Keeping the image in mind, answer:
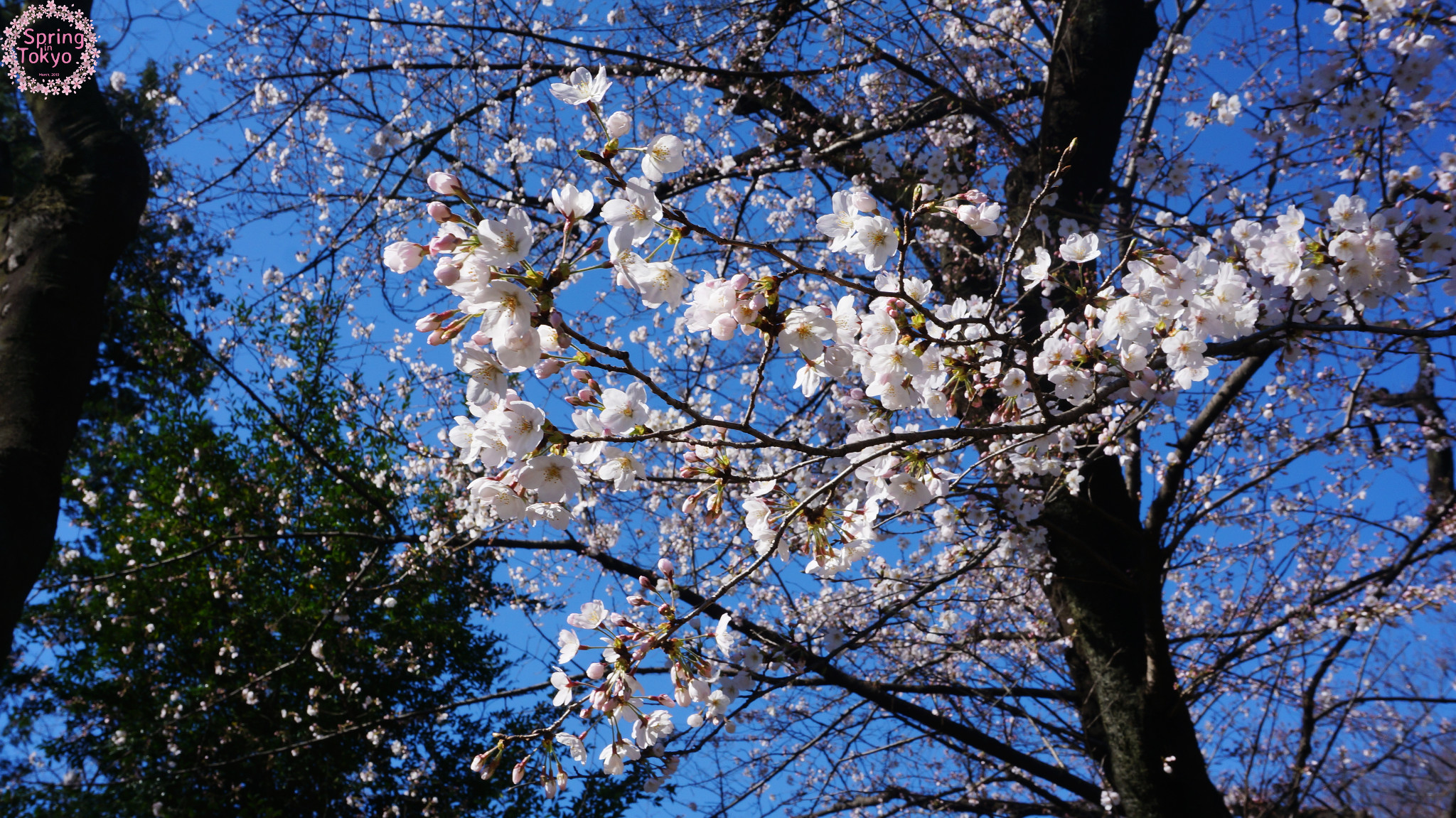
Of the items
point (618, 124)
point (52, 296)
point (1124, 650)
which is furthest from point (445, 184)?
point (1124, 650)

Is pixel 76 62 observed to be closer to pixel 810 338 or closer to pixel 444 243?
pixel 444 243

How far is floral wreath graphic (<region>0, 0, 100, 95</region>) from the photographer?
3.32m

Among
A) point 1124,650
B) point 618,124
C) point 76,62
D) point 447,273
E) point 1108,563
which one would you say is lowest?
point 447,273

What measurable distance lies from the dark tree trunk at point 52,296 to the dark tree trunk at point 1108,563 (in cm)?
344

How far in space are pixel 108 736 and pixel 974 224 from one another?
7245 mm

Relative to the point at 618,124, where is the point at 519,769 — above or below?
below


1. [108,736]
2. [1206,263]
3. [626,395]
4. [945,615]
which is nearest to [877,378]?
[626,395]

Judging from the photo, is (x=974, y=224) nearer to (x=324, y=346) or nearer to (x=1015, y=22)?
(x=1015, y=22)

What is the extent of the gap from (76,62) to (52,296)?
1.37 meters

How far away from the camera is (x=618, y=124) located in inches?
47.3

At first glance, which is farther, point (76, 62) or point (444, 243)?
point (76, 62)

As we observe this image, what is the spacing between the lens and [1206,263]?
1719mm

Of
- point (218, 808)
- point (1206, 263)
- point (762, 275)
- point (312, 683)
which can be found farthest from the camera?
point (312, 683)

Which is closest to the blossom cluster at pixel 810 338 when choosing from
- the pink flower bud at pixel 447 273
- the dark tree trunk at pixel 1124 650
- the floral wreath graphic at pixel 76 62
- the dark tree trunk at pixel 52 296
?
the pink flower bud at pixel 447 273
